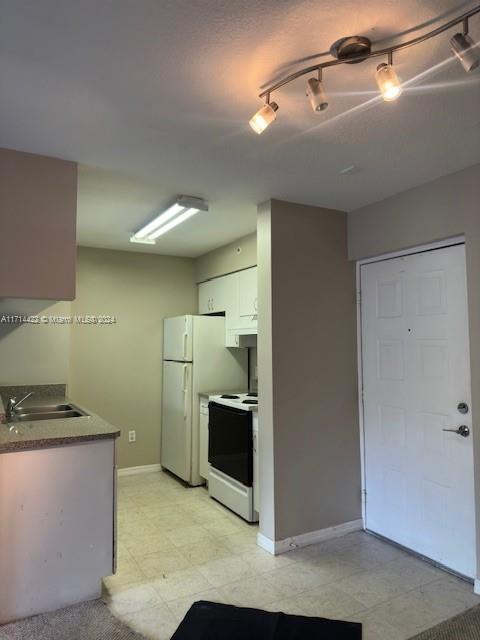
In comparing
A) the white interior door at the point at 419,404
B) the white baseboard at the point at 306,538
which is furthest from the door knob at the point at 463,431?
the white baseboard at the point at 306,538

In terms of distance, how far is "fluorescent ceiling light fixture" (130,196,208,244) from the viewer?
3.08 meters

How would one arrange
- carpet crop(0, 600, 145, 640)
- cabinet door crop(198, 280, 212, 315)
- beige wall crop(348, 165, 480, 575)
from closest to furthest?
1. carpet crop(0, 600, 145, 640)
2. beige wall crop(348, 165, 480, 575)
3. cabinet door crop(198, 280, 212, 315)

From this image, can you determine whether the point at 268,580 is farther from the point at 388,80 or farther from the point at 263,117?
the point at 388,80

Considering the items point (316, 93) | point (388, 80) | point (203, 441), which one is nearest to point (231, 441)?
point (203, 441)

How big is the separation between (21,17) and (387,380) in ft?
9.42

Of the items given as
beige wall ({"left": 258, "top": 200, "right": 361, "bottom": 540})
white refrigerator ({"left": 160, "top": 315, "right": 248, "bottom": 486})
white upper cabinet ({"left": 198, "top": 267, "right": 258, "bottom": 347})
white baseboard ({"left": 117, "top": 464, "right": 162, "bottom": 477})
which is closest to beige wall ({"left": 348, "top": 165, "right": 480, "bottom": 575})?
beige wall ({"left": 258, "top": 200, "right": 361, "bottom": 540})

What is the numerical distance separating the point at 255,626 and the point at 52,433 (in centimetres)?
145

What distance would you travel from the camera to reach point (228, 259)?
4461mm

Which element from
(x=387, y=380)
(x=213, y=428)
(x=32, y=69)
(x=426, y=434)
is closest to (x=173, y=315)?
(x=213, y=428)

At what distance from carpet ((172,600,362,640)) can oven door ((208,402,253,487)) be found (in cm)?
118

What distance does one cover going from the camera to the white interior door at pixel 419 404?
2.65m

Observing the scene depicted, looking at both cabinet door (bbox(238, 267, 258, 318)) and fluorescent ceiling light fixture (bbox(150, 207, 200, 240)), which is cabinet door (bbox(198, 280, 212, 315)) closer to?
cabinet door (bbox(238, 267, 258, 318))

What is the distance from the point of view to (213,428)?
3.94 metres

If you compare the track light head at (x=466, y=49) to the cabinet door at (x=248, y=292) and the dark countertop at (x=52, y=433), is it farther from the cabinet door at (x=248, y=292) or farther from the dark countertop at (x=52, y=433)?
the cabinet door at (x=248, y=292)
